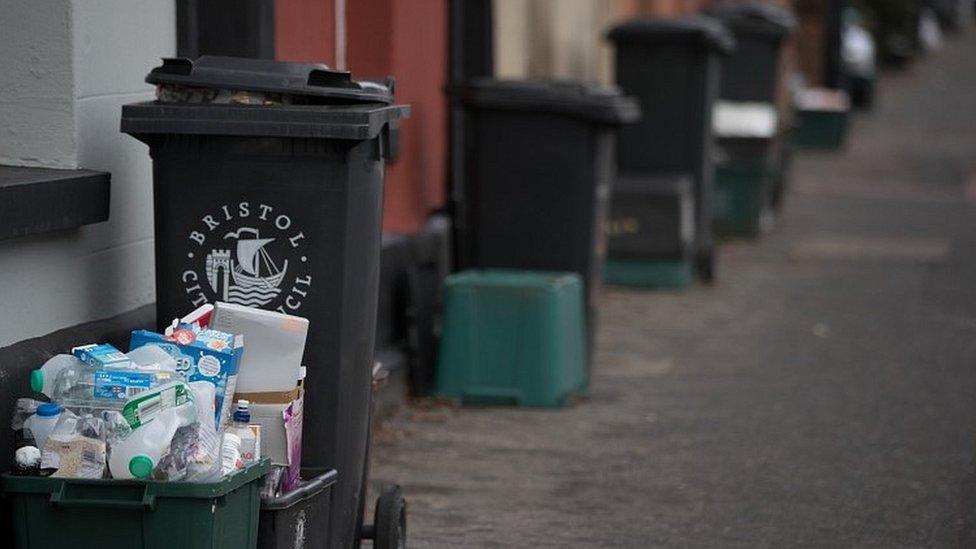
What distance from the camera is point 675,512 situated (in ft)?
22.1

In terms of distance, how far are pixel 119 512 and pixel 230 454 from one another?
1.08ft

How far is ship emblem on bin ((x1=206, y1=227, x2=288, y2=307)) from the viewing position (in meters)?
5.16

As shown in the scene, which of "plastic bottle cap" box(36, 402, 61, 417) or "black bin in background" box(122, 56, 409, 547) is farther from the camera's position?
"black bin in background" box(122, 56, 409, 547)

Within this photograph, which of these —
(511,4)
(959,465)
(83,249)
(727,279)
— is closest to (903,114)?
(727,279)

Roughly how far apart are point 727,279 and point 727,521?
6.79m

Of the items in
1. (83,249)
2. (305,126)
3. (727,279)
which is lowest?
(727,279)

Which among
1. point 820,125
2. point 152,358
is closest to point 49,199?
point 152,358

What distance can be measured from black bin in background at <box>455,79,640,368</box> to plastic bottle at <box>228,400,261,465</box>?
173 inches

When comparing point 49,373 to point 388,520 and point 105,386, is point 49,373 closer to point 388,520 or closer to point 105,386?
point 105,386

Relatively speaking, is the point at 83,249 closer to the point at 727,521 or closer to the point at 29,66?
the point at 29,66

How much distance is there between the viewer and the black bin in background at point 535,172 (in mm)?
9133

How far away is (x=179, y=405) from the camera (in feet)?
15.1

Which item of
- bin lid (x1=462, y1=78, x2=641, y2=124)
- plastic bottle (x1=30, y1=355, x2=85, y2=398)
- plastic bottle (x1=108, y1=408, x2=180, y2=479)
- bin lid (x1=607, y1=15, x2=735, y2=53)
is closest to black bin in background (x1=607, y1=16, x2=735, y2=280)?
bin lid (x1=607, y1=15, x2=735, y2=53)

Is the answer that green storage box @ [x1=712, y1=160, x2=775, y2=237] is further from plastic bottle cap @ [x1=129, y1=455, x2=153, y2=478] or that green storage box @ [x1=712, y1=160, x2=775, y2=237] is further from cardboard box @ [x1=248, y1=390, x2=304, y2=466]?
plastic bottle cap @ [x1=129, y1=455, x2=153, y2=478]
